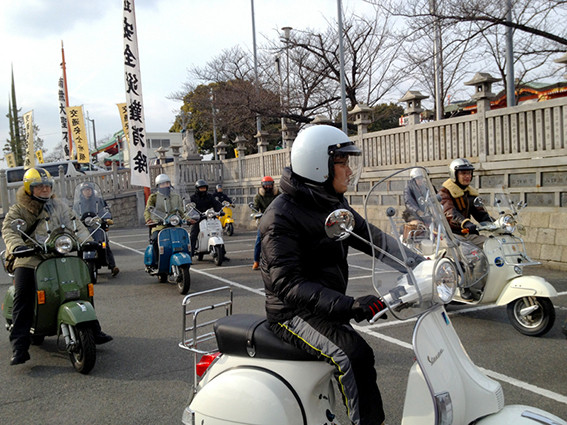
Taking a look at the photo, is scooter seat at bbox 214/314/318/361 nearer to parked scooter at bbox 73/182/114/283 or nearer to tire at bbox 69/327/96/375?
tire at bbox 69/327/96/375

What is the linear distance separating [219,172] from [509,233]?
1913 centimetres

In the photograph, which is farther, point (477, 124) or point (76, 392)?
point (477, 124)

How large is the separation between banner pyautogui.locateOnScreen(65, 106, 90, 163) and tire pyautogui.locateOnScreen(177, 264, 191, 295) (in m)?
23.6

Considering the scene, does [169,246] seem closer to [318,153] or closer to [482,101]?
[318,153]

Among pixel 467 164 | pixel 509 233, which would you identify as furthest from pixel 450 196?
pixel 509 233

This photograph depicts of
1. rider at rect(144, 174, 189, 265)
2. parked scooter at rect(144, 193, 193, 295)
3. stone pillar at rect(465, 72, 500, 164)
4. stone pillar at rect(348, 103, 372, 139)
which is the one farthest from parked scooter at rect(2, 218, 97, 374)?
stone pillar at rect(348, 103, 372, 139)

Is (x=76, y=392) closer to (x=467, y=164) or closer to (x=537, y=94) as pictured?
(x=467, y=164)

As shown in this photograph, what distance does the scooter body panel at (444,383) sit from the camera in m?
2.12

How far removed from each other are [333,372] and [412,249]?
0.71 meters

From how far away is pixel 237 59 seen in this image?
89.8 feet

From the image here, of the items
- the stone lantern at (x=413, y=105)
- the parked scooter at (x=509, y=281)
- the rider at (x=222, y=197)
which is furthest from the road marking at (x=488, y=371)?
the stone lantern at (x=413, y=105)

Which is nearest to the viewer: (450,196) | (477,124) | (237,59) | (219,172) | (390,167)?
(450,196)

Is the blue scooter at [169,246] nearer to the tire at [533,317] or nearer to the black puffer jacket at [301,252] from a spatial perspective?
the tire at [533,317]

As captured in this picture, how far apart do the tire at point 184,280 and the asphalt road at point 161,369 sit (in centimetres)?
70
